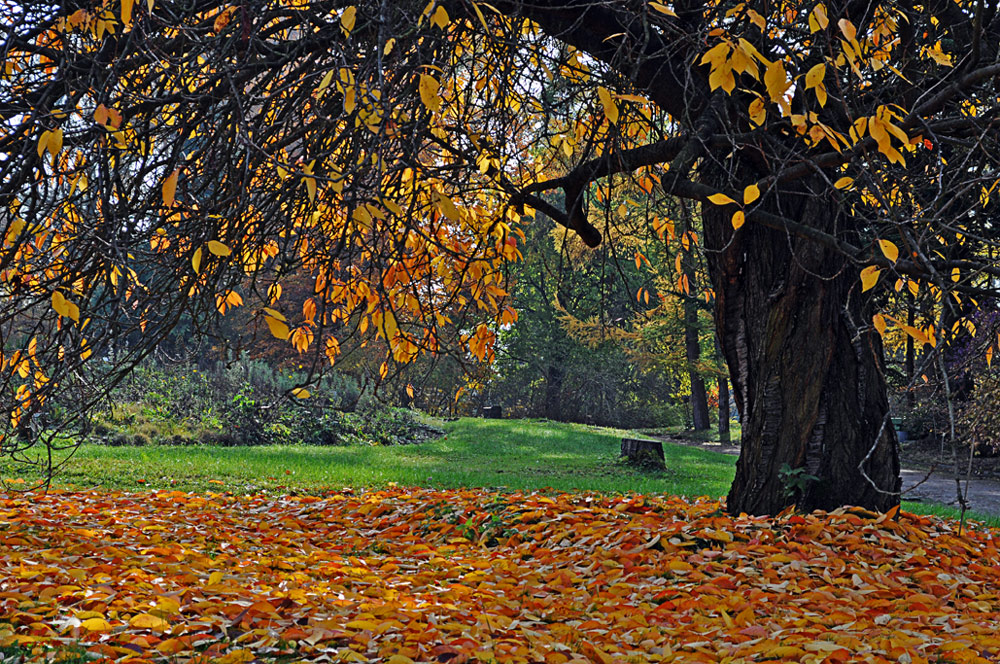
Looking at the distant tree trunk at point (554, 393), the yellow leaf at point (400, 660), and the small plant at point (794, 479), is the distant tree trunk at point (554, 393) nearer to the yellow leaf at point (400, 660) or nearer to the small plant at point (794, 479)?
the small plant at point (794, 479)

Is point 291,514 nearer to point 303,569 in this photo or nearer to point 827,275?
point 303,569

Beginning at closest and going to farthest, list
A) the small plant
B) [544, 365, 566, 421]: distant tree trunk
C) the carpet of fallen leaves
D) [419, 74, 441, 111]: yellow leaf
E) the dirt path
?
1. [419, 74, 441, 111]: yellow leaf
2. the carpet of fallen leaves
3. the small plant
4. the dirt path
5. [544, 365, 566, 421]: distant tree trunk

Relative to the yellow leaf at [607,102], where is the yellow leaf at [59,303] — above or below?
below

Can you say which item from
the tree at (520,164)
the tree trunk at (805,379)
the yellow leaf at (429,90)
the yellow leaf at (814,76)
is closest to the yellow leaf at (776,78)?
the yellow leaf at (814,76)

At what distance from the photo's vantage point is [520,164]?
16.6 feet

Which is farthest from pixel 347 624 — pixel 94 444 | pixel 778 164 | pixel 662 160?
pixel 94 444

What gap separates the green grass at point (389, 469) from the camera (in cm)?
829

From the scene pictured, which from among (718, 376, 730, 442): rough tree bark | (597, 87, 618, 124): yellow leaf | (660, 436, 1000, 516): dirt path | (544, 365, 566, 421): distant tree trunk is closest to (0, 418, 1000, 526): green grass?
(660, 436, 1000, 516): dirt path

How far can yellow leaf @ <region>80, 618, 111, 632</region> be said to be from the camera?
294cm

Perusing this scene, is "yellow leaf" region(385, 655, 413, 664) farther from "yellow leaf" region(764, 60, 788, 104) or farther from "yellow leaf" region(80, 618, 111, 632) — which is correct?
"yellow leaf" region(764, 60, 788, 104)

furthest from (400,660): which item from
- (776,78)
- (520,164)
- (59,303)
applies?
(520,164)

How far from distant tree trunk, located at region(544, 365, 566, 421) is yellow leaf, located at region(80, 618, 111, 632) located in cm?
2240

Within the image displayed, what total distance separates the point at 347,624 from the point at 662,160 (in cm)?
333

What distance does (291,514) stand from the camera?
6629mm
